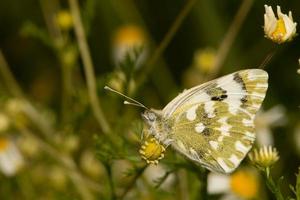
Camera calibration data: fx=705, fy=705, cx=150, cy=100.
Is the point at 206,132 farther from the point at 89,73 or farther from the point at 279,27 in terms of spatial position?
the point at 89,73

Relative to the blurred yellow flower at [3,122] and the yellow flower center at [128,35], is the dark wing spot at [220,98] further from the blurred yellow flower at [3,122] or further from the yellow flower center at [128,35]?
the yellow flower center at [128,35]

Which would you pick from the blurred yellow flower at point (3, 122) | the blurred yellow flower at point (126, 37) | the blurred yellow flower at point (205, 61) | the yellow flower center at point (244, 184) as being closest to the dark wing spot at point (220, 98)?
the yellow flower center at point (244, 184)

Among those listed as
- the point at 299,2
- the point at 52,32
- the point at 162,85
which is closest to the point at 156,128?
the point at 52,32

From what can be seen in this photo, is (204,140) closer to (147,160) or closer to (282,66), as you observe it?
(147,160)

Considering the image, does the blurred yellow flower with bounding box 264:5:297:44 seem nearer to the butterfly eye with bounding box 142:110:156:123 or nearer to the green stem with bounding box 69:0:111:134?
the butterfly eye with bounding box 142:110:156:123

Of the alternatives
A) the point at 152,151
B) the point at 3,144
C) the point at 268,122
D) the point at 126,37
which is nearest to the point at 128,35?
the point at 126,37

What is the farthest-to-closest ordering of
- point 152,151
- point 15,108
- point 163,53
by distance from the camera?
1. point 163,53
2. point 15,108
3. point 152,151

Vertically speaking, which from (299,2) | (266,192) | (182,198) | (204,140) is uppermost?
(204,140)

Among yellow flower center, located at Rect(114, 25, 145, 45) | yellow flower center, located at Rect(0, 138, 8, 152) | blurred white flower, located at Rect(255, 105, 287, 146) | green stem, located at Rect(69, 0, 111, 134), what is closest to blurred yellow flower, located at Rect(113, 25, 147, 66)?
yellow flower center, located at Rect(114, 25, 145, 45)
